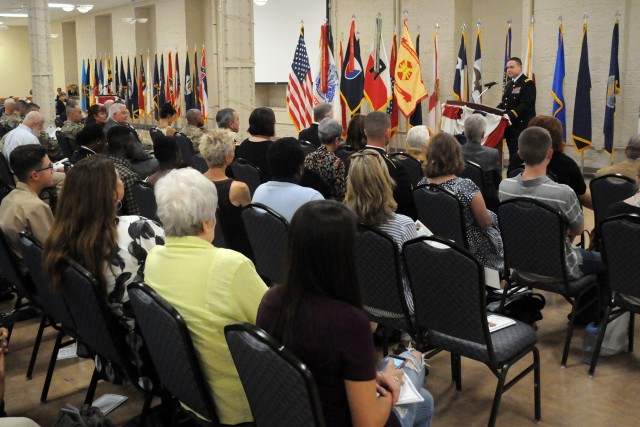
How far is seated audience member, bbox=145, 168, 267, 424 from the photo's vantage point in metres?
2.04

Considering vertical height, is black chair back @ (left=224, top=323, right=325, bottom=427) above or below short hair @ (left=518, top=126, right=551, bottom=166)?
below

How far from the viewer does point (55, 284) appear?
8.34ft

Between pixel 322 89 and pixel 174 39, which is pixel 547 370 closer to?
pixel 322 89

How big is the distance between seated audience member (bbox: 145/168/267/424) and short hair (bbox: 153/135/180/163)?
2.23 m

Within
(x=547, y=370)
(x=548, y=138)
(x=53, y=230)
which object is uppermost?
(x=548, y=138)

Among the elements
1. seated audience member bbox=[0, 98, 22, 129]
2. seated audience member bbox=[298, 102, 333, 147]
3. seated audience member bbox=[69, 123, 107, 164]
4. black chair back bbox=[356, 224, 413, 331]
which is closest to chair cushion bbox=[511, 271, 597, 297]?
black chair back bbox=[356, 224, 413, 331]

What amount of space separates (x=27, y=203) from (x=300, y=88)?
6671 mm

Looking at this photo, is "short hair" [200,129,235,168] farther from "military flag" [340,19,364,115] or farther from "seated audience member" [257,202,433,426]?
"military flag" [340,19,364,115]

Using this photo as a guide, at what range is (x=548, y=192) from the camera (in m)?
3.71

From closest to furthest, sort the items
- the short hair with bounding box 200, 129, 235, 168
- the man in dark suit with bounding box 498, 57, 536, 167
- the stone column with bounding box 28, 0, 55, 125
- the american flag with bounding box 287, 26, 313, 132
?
the short hair with bounding box 200, 129, 235, 168
the man in dark suit with bounding box 498, 57, 536, 167
the american flag with bounding box 287, 26, 313, 132
the stone column with bounding box 28, 0, 55, 125

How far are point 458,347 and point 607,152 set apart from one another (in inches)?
292

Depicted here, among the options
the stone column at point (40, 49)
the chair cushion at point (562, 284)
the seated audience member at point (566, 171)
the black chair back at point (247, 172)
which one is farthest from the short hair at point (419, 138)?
the stone column at point (40, 49)

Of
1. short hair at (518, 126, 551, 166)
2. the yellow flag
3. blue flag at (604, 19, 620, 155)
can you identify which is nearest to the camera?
short hair at (518, 126, 551, 166)

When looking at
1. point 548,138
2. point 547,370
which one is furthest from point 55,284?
point 548,138
